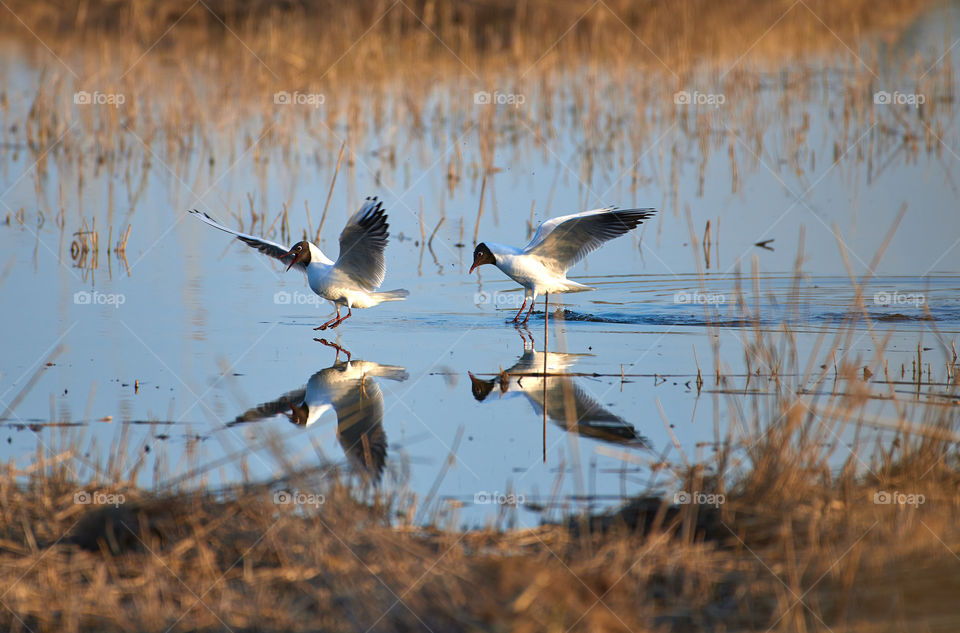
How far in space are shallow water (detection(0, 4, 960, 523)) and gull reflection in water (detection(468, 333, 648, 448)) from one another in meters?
0.03

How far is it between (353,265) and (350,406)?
206cm

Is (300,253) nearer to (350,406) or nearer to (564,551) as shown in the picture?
(350,406)

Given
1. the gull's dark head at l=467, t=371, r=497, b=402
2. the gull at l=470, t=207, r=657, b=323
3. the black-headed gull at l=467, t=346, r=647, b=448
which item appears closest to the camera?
the black-headed gull at l=467, t=346, r=647, b=448

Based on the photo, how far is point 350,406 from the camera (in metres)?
6.16

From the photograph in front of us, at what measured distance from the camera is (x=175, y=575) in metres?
3.89

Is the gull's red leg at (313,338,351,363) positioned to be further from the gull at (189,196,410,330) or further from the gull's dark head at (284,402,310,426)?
the gull's dark head at (284,402,310,426)

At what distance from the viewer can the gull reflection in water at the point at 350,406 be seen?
5320mm

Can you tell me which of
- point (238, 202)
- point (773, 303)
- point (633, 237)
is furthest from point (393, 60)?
point (773, 303)

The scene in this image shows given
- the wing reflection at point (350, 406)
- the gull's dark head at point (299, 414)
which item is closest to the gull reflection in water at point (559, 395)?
the wing reflection at point (350, 406)

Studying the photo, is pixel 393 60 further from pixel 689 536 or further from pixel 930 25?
pixel 689 536

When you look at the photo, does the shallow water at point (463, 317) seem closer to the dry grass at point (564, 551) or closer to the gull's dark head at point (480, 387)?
→ the gull's dark head at point (480, 387)

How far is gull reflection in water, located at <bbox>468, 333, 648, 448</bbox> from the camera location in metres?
5.57

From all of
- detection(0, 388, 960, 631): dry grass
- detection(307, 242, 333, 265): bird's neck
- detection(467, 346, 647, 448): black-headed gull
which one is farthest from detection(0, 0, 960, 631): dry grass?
detection(307, 242, 333, 265): bird's neck

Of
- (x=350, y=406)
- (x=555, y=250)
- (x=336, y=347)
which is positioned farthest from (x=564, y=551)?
(x=555, y=250)
